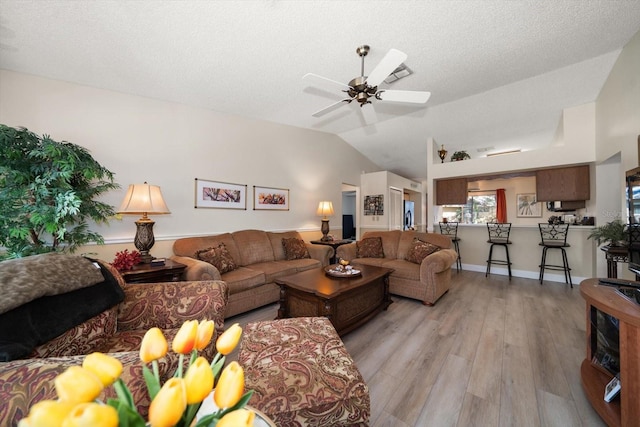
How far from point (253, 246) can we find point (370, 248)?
181 centimetres

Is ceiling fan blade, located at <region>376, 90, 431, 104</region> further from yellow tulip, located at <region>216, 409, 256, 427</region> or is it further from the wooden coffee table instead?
yellow tulip, located at <region>216, 409, 256, 427</region>

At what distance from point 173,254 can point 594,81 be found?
19.5 feet

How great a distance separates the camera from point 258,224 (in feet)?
13.1

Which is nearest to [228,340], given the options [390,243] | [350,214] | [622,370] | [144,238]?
[622,370]

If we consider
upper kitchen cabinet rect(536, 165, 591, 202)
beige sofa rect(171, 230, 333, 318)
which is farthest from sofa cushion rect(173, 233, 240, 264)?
upper kitchen cabinet rect(536, 165, 591, 202)

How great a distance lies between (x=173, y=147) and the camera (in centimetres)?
308

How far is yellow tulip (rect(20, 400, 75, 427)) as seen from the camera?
286mm

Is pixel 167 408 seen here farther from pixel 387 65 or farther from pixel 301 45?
pixel 301 45

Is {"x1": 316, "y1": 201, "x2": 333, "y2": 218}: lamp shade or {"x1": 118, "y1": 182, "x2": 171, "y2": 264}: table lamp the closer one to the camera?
{"x1": 118, "y1": 182, "x2": 171, "y2": 264}: table lamp

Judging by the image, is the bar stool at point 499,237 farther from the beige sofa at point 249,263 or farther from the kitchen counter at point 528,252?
the beige sofa at point 249,263

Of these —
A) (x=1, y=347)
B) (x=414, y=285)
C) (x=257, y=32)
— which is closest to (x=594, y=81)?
(x=414, y=285)

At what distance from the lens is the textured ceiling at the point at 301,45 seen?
1.88 metres

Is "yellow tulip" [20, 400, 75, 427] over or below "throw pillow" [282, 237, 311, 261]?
over

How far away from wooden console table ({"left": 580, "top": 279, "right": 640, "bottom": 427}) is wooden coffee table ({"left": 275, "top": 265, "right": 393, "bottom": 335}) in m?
1.53
